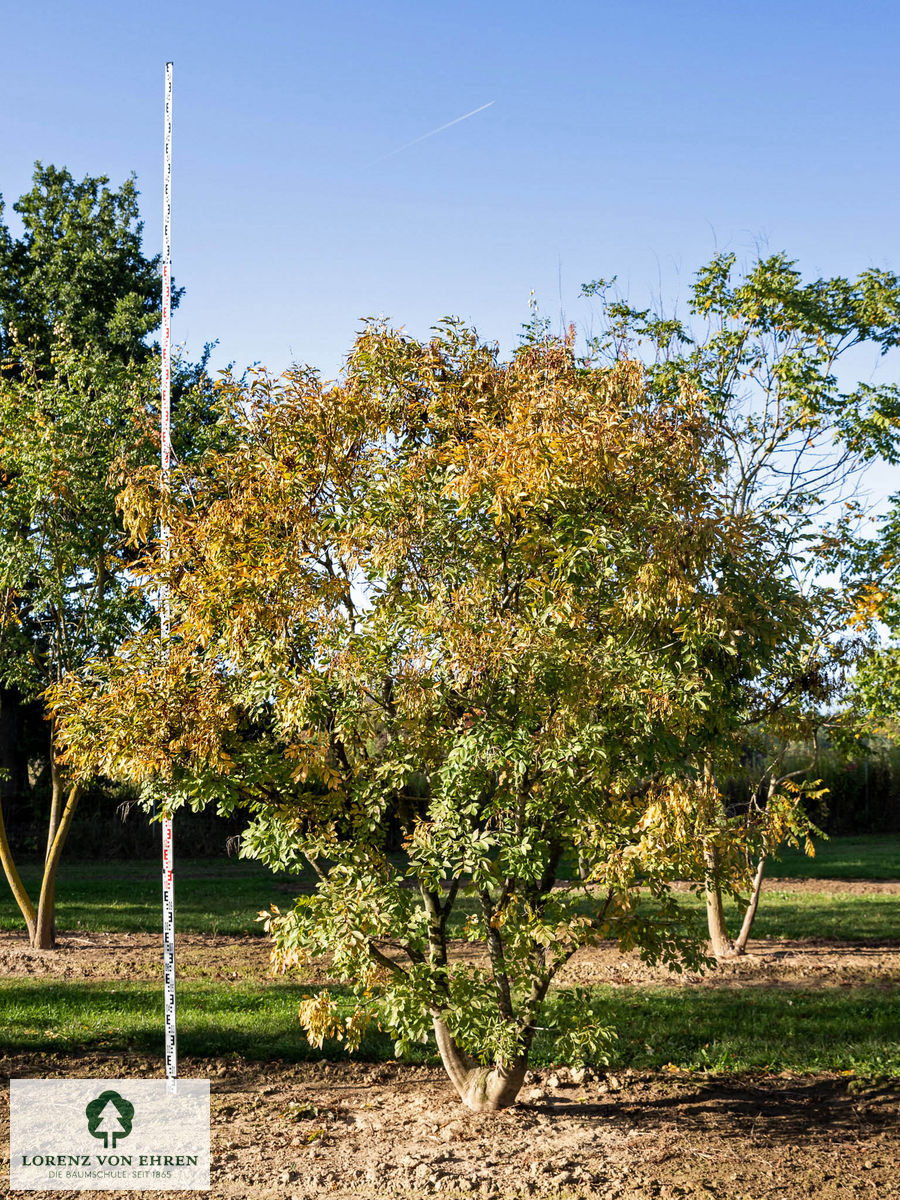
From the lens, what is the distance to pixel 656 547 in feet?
14.9

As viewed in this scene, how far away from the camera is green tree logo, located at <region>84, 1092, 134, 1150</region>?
5.39 meters

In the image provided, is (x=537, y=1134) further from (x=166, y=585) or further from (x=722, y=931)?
(x=722, y=931)

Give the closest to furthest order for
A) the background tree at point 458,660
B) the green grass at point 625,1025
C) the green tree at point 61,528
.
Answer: the background tree at point 458,660
the green grass at point 625,1025
the green tree at point 61,528

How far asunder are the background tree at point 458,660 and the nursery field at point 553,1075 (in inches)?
23.4

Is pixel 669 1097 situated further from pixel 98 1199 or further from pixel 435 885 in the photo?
pixel 98 1199

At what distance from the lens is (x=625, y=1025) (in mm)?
7707

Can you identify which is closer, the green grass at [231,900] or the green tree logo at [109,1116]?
the green tree logo at [109,1116]

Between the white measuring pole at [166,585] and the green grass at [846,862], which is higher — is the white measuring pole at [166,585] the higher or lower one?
the higher one

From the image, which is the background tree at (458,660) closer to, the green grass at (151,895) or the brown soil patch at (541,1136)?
the brown soil patch at (541,1136)

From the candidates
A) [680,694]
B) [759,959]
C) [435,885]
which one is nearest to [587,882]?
[435,885]

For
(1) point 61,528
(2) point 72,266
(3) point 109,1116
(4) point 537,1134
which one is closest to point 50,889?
(1) point 61,528

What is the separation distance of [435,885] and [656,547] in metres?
2.04

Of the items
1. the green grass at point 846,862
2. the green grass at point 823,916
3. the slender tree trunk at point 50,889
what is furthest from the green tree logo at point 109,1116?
the green grass at point 846,862

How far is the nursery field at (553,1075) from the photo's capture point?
4.91m
